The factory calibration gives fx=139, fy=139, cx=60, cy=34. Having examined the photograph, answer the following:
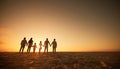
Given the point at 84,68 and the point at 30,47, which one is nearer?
the point at 84,68

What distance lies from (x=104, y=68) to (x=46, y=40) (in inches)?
589

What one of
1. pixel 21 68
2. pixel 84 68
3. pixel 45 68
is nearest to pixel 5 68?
pixel 21 68

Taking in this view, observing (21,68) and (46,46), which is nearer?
(21,68)

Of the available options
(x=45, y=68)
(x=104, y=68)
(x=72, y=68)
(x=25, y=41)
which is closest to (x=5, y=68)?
(x=45, y=68)

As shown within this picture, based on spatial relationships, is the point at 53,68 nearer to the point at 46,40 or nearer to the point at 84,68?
the point at 84,68

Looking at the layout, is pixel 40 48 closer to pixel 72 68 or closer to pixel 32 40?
pixel 32 40

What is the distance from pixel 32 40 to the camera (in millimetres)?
23234

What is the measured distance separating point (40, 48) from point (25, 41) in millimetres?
3147

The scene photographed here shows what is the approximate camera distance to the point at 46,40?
23.5 metres

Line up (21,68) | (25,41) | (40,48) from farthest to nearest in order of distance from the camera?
(40,48) < (25,41) < (21,68)

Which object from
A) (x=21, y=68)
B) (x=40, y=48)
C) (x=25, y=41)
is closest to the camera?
(x=21, y=68)

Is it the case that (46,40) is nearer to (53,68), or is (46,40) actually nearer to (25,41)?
(25,41)

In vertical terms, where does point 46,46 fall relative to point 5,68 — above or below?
above

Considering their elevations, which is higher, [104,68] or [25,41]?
[25,41]
